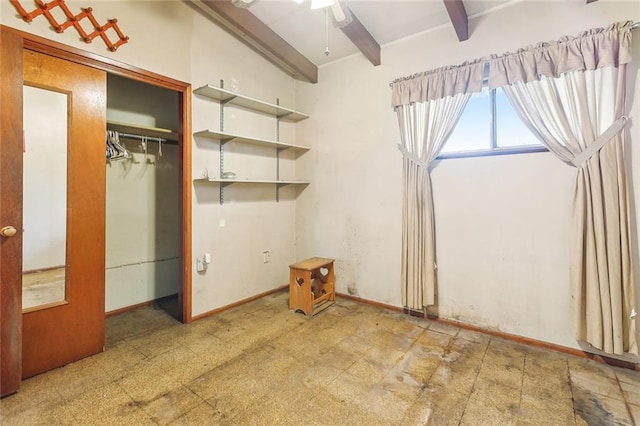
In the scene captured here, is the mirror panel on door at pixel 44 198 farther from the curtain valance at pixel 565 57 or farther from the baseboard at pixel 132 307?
the curtain valance at pixel 565 57

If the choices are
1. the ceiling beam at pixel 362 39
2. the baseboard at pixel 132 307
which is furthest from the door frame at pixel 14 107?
the ceiling beam at pixel 362 39

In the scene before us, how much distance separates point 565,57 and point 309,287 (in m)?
2.94

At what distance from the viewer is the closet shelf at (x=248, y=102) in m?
2.90

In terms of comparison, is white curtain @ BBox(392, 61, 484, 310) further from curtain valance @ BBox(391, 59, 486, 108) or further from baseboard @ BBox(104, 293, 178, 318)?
baseboard @ BBox(104, 293, 178, 318)

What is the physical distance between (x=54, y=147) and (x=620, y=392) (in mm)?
4197

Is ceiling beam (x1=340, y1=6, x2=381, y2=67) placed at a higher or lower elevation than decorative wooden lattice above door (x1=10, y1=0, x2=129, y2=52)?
higher

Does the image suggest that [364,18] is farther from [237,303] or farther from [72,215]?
[237,303]

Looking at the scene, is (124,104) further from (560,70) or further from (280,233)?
(560,70)

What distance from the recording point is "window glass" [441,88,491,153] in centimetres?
275

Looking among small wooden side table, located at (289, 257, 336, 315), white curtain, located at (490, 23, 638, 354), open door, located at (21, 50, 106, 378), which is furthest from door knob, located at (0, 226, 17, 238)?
white curtain, located at (490, 23, 638, 354)

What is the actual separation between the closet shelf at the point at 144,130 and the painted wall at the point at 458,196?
5.32 feet

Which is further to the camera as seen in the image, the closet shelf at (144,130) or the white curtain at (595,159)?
the closet shelf at (144,130)

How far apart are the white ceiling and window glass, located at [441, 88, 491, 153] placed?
0.76 meters

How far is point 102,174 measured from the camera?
232 centimetres
